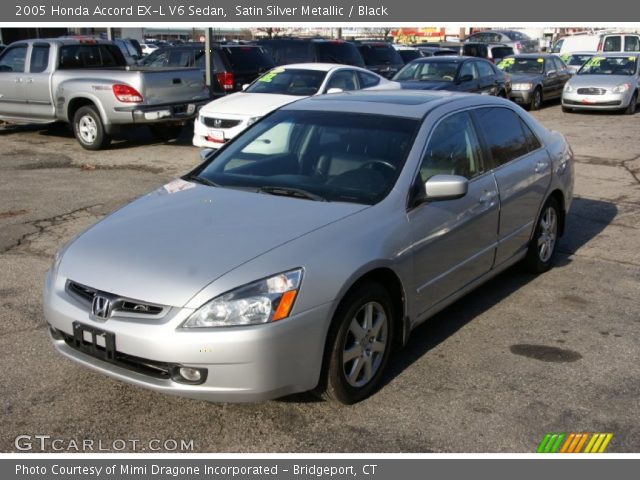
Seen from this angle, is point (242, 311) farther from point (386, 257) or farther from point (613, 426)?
point (613, 426)

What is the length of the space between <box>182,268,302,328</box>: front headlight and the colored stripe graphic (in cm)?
147

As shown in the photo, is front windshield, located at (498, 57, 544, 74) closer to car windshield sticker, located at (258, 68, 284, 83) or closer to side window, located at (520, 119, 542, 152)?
car windshield sticker, located at (258, 68, 284, 83)

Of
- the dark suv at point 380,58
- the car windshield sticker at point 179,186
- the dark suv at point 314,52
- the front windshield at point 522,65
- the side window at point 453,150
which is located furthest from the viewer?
the front windshield at point 522,65

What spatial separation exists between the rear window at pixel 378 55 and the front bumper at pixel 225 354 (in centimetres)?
1713

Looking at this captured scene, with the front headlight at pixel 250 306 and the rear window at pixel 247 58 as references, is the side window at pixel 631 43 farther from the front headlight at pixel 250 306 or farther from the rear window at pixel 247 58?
the front headlight at pixel 250 306

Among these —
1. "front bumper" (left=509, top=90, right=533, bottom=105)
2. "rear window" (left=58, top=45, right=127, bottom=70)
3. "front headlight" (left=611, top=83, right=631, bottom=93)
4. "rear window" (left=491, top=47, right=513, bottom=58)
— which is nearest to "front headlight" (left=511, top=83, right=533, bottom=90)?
"front bumper" (left=509, top=90, right=533, bottom=105)

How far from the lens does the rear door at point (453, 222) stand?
4352 millimetres

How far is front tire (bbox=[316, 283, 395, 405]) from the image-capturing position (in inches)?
146

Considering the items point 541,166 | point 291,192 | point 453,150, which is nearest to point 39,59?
point 541,166

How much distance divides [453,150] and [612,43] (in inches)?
961

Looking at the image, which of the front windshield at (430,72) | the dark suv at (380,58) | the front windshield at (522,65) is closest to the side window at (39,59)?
the front windshield at (430,72)

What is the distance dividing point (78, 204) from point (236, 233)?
210 inches

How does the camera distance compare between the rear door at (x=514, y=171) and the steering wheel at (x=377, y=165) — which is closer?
the steering wheel at (x=377, y=165)

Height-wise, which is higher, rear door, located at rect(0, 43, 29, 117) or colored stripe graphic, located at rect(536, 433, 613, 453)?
rear door, located at rect(0, 43, 29, 117)
